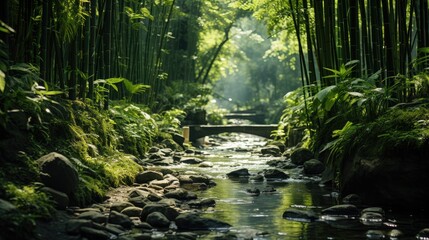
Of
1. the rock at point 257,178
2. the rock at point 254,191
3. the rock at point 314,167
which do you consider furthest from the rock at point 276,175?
the rock at point 254,191

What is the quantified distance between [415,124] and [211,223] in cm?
228

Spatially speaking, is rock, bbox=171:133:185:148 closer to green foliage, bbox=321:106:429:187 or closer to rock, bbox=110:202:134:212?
green foliage, bbox=321:106:429:187

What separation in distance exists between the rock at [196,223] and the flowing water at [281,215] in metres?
0.12

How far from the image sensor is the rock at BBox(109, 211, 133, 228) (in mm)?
4340

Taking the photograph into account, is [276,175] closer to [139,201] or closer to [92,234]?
[139,201]

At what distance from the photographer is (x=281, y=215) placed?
504cm

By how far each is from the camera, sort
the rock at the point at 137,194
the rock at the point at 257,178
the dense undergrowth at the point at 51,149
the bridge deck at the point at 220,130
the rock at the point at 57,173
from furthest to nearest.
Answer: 1. the bridge deck at the point at 220,130
2. the rock at the point at 257,178
3. the rock at the point at 137,194
4. the rock at the point at 57,173
5. the dense undergrowth at the point at 51,149

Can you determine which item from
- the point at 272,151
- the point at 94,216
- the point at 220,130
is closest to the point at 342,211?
the point at 94,216

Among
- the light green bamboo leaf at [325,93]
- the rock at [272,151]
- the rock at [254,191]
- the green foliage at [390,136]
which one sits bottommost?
the rock at [272,151]

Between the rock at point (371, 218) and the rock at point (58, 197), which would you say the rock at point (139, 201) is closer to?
the rock at point (58, 197)

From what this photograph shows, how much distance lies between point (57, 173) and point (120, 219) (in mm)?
644

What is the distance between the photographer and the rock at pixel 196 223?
442 cm

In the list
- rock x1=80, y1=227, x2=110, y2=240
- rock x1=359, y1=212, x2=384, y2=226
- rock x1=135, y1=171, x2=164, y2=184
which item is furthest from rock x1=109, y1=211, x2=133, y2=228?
rock x1=135, y1=171, x2=164, y2=184

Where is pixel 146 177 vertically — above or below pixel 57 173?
below
